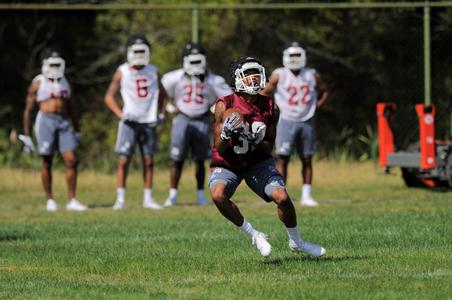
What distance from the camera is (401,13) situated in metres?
24.0

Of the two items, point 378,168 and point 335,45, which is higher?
point 335,45

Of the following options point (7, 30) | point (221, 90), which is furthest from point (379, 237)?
point (7, 30)

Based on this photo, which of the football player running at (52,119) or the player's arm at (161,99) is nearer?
the football player running at (52,119)

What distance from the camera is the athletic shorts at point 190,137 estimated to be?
16.8 metres

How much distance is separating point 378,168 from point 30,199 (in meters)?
6.19

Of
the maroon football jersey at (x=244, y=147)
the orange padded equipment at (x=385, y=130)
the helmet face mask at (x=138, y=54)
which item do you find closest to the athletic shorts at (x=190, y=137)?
the helmet face mask at (x=138, y=54)

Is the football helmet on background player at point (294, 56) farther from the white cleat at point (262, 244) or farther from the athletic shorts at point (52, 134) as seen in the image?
the white cleat at point (262, 244)

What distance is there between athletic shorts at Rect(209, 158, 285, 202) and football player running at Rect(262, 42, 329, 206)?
6542 millimetres

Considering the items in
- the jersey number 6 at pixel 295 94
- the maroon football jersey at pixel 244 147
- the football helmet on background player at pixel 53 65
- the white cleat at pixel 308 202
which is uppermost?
the football helmet on background player at pixel 53 65

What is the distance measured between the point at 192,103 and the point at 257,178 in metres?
7.14

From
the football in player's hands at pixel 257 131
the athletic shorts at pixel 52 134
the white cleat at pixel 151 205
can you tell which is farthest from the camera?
the athletic shorts at pixel 52 134

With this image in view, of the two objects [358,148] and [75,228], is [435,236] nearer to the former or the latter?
[75,228]

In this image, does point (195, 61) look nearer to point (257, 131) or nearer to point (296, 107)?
point (296, 107)

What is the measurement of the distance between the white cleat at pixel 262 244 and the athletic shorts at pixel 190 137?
730 centimetres
